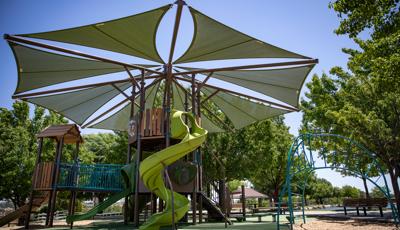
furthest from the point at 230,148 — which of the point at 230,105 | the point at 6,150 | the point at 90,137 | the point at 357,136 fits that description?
the point at 90,137

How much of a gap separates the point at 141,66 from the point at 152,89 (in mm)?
4477

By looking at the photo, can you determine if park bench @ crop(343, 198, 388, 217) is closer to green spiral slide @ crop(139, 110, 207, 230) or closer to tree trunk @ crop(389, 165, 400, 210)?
tree trunk @ crop(389, 165, 400, 210)

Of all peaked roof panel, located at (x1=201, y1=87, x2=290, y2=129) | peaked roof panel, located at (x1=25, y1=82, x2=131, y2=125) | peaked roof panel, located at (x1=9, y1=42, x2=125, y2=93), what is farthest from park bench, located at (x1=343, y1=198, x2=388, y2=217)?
peaked roof panel, located at (x1=9, y1=42, x2=125, y2=93)

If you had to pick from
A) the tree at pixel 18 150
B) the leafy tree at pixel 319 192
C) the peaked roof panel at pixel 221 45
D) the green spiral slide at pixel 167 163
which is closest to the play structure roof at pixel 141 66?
the peaked roof panel at pixel 221 45

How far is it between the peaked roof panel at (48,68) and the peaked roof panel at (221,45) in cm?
385

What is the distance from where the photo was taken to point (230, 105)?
1628 cm

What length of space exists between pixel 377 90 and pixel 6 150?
24.8 metres

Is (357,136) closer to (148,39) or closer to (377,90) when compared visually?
(377,90)

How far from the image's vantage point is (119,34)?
29.7 feet

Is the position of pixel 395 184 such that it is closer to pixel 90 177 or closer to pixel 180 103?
pixel 180 103

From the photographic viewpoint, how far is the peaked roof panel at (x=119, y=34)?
8336mm

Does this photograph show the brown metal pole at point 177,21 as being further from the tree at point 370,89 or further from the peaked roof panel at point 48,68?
the tree at point 370,89

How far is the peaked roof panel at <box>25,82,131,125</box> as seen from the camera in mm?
13781

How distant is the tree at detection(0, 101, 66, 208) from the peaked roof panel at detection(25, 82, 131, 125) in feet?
29.4
